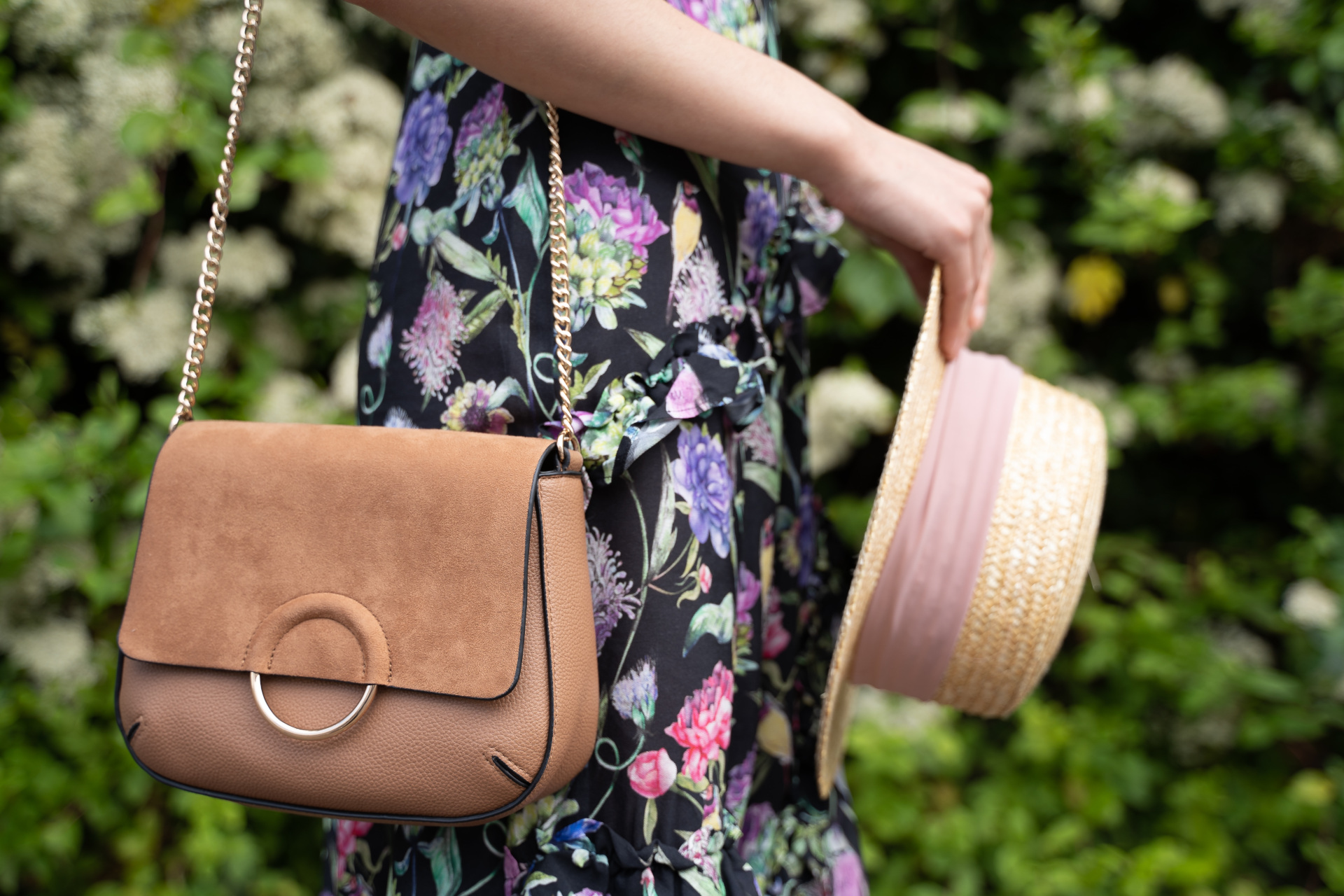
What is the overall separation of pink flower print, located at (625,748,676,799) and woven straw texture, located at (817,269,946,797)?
224 mm

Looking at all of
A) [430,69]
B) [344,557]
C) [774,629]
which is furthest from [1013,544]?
[430,69]

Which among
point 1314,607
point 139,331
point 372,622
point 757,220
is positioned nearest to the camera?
point 372,622

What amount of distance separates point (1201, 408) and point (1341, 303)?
317mm

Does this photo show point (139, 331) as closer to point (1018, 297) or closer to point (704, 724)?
point (704, 724)

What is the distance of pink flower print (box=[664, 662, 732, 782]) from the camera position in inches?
22.6

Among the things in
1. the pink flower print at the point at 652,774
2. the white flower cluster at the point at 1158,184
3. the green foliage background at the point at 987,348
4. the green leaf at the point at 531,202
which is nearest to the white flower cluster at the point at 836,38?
the green foliage background at the point at 987,348

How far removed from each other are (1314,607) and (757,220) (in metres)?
1.57

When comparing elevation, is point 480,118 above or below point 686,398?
above

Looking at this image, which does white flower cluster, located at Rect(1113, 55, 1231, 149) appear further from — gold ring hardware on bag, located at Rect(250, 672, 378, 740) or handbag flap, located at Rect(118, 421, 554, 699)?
gold ring hardware on bag, located at Rect(250, 672, 378, 740)

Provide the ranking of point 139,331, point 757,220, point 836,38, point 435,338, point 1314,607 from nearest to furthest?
point 435,338, point 757,220, point 139,331, point 1314,607, point 836,38

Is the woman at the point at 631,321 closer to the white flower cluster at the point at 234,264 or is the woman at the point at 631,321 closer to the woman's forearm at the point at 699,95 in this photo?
the woman's forearm at the point at 699,95

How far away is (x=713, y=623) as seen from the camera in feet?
1.98

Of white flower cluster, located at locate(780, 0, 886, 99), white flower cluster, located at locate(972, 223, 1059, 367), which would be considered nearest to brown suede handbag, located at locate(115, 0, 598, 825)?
white flower cluster, located at locate(780, 0, 886, 99)

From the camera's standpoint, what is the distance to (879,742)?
1.69 meters
